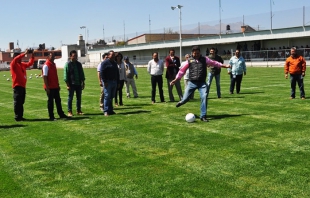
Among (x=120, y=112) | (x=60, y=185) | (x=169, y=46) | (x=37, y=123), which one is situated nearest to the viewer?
(x=60, y=185)

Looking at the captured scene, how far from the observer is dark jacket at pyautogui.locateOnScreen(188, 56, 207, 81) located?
1005 cm

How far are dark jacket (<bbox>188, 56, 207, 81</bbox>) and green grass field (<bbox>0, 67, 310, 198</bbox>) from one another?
3.85ft

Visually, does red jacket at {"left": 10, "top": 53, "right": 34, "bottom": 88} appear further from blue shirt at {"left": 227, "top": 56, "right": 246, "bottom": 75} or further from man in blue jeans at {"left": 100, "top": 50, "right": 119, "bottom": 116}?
blue shirt at {"left": 227, "top": 56, "right": 246, "bottom": 75}

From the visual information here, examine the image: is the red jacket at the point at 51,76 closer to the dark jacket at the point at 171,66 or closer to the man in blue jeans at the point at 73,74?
the man in blue jeans at the point at 73,74

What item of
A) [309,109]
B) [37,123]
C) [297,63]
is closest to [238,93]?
[297,63]

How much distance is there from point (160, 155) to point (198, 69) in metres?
3.89

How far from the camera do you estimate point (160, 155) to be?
6.77 m

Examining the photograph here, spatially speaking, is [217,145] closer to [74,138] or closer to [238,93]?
[74,138]

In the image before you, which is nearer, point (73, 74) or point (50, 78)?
point (50, 78)

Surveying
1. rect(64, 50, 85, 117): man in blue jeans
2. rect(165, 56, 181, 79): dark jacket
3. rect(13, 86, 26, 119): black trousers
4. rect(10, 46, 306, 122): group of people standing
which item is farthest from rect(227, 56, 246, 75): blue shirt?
rect(13, 86, 26, 119): black trousers

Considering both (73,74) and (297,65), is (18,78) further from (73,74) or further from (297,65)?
(297,65)

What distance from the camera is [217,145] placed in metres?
7.27

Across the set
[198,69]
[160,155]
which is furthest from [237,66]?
[160,155]

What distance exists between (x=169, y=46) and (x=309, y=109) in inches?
2298
